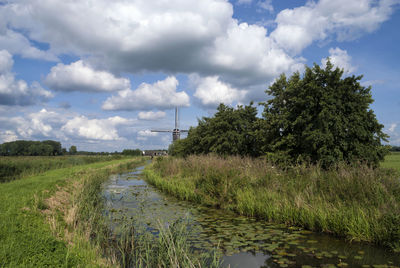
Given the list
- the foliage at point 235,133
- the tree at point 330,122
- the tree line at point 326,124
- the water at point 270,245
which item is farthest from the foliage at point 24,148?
the water at point 270,245

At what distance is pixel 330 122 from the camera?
47.1 feet

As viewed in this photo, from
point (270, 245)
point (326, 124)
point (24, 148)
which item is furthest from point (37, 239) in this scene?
point (24, 148)

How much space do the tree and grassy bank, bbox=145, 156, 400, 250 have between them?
4.91 m

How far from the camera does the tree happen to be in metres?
14.6

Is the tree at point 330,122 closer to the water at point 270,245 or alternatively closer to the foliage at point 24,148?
the water at point 270,245

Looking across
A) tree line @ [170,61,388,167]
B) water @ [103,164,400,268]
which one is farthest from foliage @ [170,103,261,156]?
water @ [103,164,400,268]

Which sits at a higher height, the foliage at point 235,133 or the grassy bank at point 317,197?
the foliage at point 235,133

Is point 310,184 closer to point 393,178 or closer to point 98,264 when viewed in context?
point 393,178

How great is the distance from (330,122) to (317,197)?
7607mm

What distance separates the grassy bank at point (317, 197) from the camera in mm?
6480

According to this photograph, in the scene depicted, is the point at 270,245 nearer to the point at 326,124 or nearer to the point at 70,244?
the point at 70,244

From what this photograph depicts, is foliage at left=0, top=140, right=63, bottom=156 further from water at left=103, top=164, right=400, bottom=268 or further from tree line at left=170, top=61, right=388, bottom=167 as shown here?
water at left=103, top=164, right=400, bottom=268

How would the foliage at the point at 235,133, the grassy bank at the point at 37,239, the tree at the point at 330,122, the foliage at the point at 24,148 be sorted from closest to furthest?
1. the grassy bank at the point at 37,239
2. the tree at the point at 330,122
3. the foliage at the point at 235,133
4. the foliage at the point at 24,148

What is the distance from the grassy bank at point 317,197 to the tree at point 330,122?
4.91m
